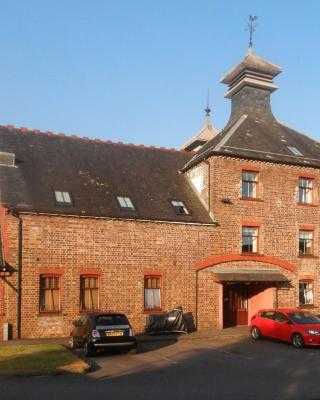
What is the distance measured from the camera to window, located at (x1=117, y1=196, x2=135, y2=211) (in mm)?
23938

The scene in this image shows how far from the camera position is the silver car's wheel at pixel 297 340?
18.9 meters

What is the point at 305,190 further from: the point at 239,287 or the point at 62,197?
the point at 62,197

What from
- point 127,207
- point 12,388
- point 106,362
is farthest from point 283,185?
point 12,388

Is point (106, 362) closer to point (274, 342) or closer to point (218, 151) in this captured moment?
point (274, 342)

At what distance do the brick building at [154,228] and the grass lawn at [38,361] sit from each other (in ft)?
14.6

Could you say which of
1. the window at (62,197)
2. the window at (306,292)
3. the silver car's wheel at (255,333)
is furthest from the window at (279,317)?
the window at (62,197)

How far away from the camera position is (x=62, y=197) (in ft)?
75.7

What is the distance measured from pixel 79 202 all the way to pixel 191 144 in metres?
14.6

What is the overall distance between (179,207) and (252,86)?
11349 mm

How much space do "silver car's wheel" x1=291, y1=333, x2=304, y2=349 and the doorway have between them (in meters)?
6.77

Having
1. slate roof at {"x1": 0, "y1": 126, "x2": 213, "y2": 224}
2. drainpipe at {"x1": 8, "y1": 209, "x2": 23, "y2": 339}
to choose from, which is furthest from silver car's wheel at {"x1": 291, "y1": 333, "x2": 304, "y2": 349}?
drainpipe at {"x1": 8, "y1": 209, "x2": 23, "y2": 339}

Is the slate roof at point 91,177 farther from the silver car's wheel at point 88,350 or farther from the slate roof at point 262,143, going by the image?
the silver car's wheel at point 88,350

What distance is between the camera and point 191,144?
1411 inches

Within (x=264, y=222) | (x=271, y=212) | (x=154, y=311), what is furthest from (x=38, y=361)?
(x=271, y=212)
